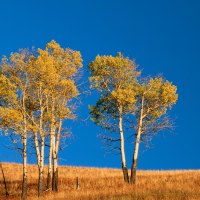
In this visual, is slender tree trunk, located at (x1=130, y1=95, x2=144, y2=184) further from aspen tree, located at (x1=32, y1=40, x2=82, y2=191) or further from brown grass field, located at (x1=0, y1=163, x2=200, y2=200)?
aspen tree, located at (x1=32, y1=40, x2=82, y2=191)

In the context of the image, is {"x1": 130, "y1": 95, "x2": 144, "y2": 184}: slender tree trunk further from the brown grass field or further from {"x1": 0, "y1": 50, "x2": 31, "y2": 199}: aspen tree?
{"x1": 0, "y1": 50, "x2": 31, "y2": 199}: aspen tree

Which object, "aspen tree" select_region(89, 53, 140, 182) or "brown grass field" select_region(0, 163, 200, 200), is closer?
"brown grass field" select_region(0, 163, 200, 200)

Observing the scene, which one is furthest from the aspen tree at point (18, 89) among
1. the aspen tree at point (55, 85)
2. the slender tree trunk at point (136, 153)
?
the slender tree trunk at point (136, 153)

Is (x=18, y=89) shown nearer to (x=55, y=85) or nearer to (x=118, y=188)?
(x=55, y=85)

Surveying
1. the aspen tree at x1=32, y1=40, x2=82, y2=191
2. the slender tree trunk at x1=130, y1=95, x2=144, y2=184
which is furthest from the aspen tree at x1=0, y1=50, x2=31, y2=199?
the slender tree trunk at x1=130, y1=95, x2=144, y2=184

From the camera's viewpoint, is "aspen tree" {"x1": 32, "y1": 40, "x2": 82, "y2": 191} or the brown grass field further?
"aspen tree" {"x1": 32, "y1": 40, "x2": 82, "y2": 191}

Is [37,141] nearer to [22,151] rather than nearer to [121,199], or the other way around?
[22,151]

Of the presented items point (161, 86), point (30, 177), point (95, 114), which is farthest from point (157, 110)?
point (30, 177)

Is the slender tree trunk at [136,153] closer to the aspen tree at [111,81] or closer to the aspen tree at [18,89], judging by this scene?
the aspen tree at [111,81]

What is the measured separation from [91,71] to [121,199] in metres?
20.6

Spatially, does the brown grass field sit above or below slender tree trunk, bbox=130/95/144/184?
below

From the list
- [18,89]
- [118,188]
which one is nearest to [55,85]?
[18,89]

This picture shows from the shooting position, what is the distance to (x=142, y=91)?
39531 mm

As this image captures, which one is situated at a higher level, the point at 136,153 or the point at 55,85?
the point at 55,85
